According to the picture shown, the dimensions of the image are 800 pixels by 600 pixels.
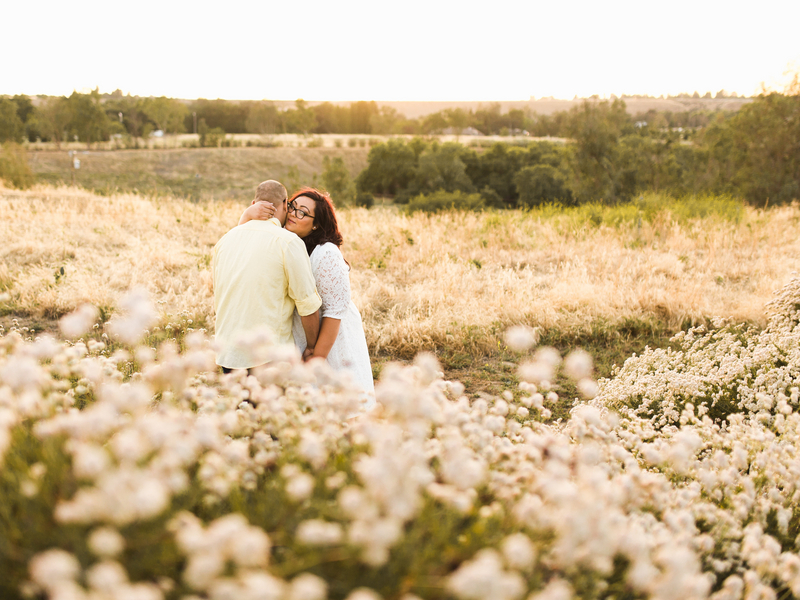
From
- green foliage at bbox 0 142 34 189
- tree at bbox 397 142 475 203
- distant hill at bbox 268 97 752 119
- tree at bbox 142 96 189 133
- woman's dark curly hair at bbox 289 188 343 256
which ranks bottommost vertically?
woman's dark curly hair at bbox 289 188 343 256

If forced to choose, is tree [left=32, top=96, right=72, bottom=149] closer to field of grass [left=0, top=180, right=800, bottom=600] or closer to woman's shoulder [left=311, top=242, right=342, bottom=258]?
field of grass [left=0, top=180, right=800, bottom=600]

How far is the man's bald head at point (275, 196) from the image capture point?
3273 mm

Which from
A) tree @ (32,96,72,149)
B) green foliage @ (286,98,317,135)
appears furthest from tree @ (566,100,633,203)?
green foliage @ (286,98,317,135)

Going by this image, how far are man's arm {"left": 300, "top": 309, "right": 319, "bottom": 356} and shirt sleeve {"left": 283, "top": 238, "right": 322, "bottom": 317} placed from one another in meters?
0.06

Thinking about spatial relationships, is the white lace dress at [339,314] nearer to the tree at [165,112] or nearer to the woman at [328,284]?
the woman at [328,284]

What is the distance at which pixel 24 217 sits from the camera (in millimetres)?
10672

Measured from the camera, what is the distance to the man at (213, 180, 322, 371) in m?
2.97

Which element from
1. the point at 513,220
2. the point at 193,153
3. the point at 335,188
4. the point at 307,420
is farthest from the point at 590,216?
the point at 193,153

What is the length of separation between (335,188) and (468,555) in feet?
118

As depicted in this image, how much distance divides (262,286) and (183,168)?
164 feet

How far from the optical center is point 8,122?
46125 mm

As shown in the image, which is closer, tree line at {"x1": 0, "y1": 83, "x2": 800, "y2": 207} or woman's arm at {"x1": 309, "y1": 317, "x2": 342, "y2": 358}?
woman's arm at {"x1": 309, "y1": 317, "x2": 342, "y2": 358}

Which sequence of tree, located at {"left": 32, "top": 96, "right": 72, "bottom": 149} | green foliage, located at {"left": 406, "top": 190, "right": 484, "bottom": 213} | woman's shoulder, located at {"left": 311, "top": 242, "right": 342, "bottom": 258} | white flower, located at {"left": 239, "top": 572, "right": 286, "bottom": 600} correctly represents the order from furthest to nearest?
tree, located at {"left": 32, "top": 96, "right": 72, "bottom": 149} < green foliage, located at {"left": 406, "top": 190, "right": 484, "bottom": 213} < woman's shoulder, located at {"left": 311, "top": 242, "right": 342, "bottom": 258} < white flower, located at {"left": 239, "top": 572, "right": 286, "bottom": 600}

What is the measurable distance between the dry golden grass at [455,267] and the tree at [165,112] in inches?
2339
